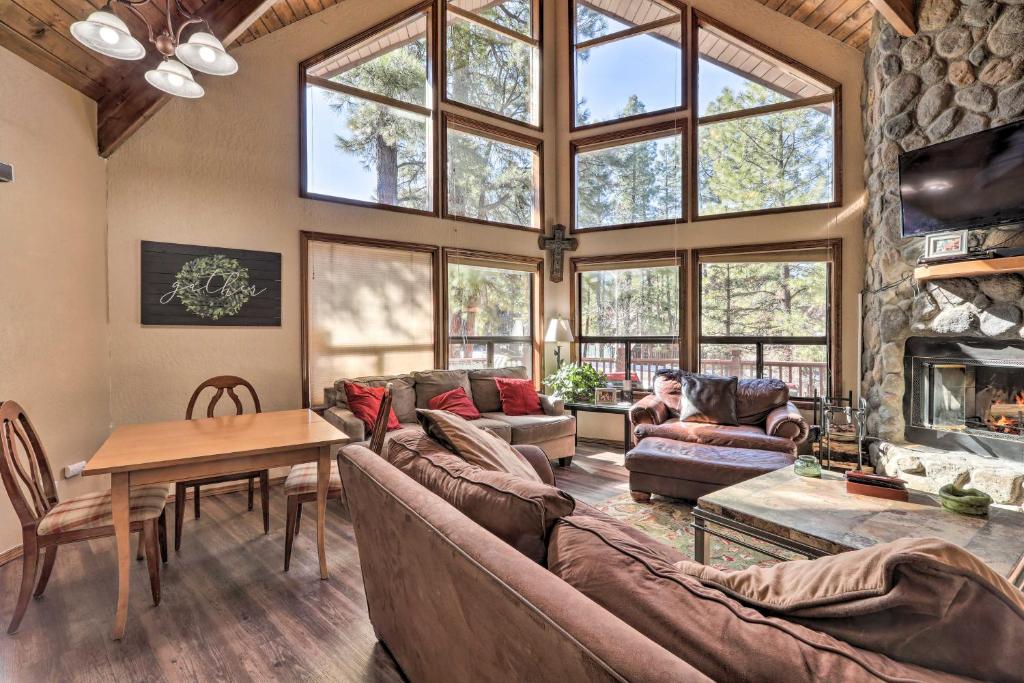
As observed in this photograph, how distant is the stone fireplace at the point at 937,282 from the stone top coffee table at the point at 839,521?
1.66 metres

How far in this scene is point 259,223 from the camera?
4184mm

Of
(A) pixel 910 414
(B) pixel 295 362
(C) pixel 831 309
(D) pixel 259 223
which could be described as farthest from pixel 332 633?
(C) pixel 831 309

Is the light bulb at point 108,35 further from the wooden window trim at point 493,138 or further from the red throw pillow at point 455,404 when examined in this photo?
the wooden window trim at point 493,138

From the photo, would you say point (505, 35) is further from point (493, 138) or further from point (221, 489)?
point (221, 489)

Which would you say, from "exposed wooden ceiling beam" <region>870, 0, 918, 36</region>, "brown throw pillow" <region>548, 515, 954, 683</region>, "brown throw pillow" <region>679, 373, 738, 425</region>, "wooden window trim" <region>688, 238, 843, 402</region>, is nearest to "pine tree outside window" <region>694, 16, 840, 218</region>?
"wooden window trim" <region>688, 238, 843, 402</region>

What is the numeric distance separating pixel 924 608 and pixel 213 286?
4437mm

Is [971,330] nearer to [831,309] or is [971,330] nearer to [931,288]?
[931,288]

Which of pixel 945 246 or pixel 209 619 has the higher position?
pixel 945 246

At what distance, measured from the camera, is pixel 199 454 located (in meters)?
2.24

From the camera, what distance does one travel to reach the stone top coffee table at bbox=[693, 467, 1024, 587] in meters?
1.98

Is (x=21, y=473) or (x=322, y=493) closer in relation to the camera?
(x=21, y=473)

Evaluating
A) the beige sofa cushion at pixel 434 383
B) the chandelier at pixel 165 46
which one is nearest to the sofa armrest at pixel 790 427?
the beige sofa cushion at pixel 434 383

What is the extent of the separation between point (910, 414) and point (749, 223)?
2.21 meters

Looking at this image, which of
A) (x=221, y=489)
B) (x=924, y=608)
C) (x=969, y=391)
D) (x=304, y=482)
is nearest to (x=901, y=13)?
(x=969, y=391)
